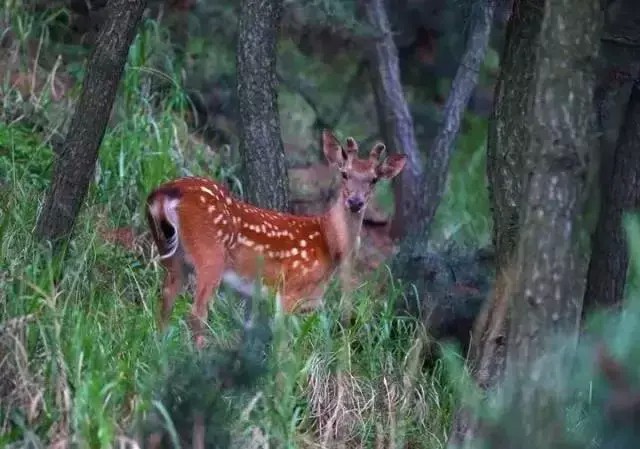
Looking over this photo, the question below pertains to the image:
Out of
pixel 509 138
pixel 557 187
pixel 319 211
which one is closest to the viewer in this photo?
pixel 557 187

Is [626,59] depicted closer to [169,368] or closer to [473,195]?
[169,368]

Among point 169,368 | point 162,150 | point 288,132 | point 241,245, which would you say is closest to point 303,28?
point 288,132

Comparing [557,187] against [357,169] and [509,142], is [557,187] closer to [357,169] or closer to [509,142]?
[509,142]

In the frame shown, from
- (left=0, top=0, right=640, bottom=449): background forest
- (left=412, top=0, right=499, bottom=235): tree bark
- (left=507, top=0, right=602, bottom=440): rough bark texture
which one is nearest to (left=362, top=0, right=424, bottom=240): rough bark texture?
(left=0, top=0, right=640, bottom=449): background forest

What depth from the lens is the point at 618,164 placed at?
6.61 m

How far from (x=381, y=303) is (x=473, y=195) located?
4229mm

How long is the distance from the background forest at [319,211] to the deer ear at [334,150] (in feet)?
1.10

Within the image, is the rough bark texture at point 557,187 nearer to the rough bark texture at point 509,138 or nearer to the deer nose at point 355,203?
the rough bark texture at point 509,138

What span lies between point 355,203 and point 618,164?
1.44 meters

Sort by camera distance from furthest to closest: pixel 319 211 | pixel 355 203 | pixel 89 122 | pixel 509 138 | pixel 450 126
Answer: pixel 319 211, pixel 450 126, pixel 355 203, pixel 89 122, pixel 509 138

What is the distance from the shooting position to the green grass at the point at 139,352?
4719 mm

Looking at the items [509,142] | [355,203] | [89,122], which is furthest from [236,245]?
[509,142]

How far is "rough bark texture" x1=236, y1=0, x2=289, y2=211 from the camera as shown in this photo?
6.95 m

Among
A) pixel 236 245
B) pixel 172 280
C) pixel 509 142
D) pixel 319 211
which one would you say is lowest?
pixel 319 211
